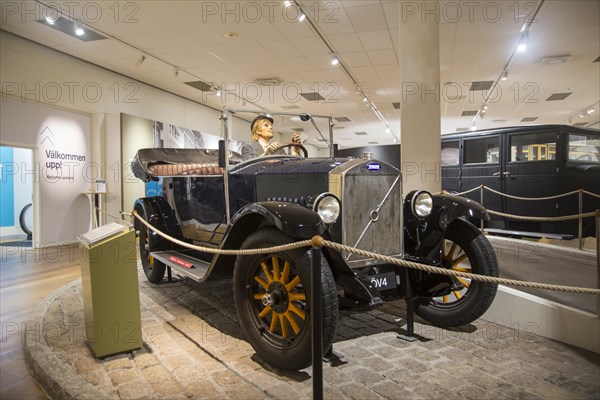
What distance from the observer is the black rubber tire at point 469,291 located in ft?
8.82


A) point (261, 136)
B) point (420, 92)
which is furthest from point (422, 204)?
point (420, 92)

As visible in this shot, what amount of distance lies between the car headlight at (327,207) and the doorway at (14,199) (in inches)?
325

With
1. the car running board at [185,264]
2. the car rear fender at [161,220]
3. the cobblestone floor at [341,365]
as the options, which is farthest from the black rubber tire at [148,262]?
the cobblestone floor at [341,365]

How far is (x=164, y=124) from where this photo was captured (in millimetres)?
9508

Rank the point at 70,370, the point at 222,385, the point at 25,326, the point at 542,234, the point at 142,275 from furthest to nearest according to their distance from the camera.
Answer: the point at 542,234
the point at 142,275
the point at 25,326
the point at 70,370
the point at 222,385

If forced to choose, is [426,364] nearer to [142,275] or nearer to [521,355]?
[521,355]

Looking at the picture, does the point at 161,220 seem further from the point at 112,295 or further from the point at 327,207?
the point at 327,207

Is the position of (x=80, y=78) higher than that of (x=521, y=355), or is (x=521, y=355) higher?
(x=80, y=78)

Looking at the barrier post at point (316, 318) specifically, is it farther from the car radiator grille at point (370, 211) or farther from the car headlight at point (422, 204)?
the car headlight at point (422, 204)

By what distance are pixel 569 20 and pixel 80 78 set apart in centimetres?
830

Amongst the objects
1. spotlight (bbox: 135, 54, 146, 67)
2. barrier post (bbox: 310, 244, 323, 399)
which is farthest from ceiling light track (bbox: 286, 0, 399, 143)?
barrier post (bbox: 310, 244, 323, 399)

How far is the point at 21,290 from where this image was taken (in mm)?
4066

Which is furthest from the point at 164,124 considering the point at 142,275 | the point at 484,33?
the point at 484,33

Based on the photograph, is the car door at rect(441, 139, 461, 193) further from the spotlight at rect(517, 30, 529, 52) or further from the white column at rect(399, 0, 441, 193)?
the white column at rect(399, 0, 441, 193)
